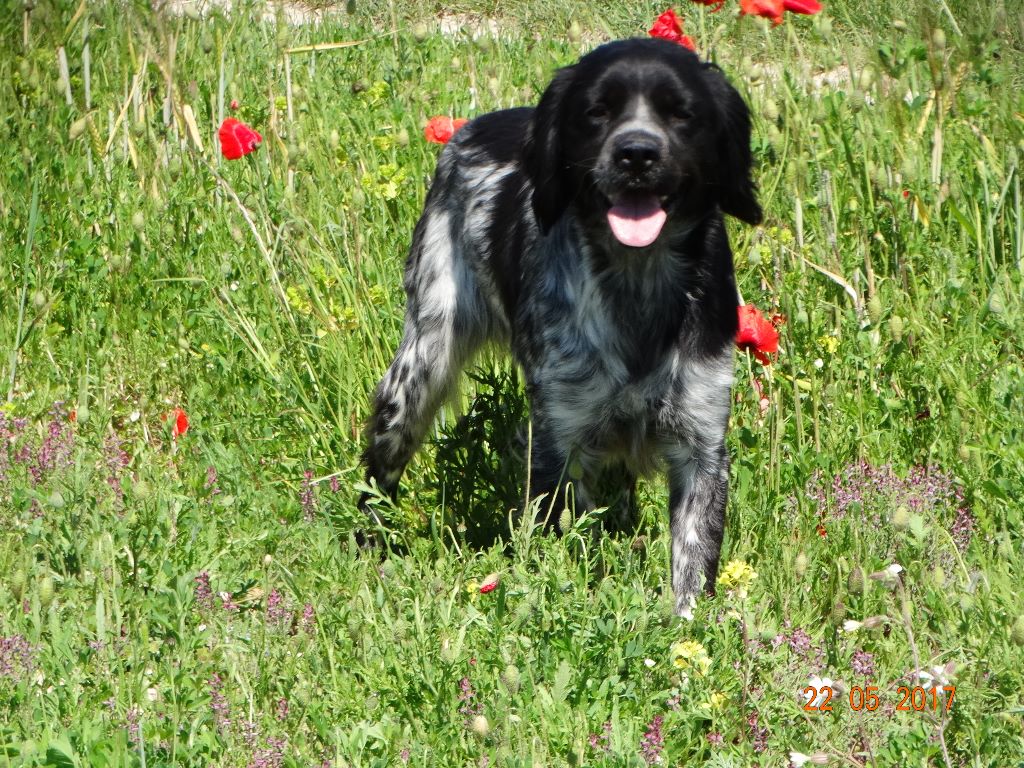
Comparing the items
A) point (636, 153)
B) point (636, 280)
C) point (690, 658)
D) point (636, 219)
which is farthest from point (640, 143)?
point (690, 658)

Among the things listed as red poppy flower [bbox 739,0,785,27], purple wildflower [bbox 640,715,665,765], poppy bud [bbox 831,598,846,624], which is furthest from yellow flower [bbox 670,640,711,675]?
red poppy flower [bbox 739,0,785,27]

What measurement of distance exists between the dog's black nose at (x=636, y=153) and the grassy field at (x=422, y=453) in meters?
0.95

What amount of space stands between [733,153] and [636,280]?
0.43m

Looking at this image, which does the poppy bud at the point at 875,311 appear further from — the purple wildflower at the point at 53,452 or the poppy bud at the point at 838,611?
the purple wildflower at the point at 53,452

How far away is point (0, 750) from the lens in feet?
8.56

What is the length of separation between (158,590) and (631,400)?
1336 mm

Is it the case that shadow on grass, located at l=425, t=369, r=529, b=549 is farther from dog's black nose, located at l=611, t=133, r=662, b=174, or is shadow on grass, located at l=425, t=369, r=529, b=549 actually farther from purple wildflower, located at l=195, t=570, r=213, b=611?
dog's black nose, located at l=611, t=133, r=662, b=174

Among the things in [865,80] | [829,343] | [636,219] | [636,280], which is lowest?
[829,343]

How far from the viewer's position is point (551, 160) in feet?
12.1

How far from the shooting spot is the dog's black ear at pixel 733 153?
3.67 m

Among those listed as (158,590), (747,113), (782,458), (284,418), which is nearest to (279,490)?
(284,418)

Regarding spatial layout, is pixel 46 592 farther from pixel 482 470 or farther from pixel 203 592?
pixel 482 470

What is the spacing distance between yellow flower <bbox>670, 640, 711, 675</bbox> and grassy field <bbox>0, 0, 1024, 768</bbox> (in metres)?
0.02

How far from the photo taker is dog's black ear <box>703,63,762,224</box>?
3672mm
